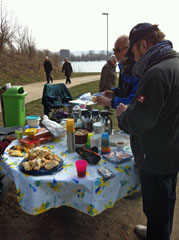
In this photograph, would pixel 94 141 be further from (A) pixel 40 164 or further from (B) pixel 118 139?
(A) pixel 40 164

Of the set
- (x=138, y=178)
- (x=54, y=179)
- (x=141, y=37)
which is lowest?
(x=138, y=178)

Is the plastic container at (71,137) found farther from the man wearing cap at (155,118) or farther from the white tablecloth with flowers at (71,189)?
the man wearing cap at (155,118)

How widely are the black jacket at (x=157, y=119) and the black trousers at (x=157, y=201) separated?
8 centimetres

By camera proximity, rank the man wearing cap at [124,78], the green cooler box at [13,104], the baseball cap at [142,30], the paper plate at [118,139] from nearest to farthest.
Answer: the baseball cap at [142,30] < the paper plate at [118,139] < the man wearing cap at [124,78] < the green cooler box at [13,104]

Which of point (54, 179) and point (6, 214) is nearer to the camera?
point (54, 179)

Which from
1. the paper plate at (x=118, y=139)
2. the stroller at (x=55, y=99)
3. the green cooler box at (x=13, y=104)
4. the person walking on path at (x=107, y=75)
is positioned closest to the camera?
the paper plate at (x=118, y=139)

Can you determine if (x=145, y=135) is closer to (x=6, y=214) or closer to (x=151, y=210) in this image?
(x=151, y=210)

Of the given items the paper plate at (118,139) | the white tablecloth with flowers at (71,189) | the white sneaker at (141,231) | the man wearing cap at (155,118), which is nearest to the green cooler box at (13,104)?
the paper plate at (118,139)

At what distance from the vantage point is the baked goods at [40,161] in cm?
156

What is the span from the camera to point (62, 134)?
222 cm

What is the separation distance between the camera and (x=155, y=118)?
130 centimetres

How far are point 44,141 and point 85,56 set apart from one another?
256 ft

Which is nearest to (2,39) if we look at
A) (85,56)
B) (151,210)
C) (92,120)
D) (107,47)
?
(107,47)

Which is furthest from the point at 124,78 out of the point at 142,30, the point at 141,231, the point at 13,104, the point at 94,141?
the point at 13,104
